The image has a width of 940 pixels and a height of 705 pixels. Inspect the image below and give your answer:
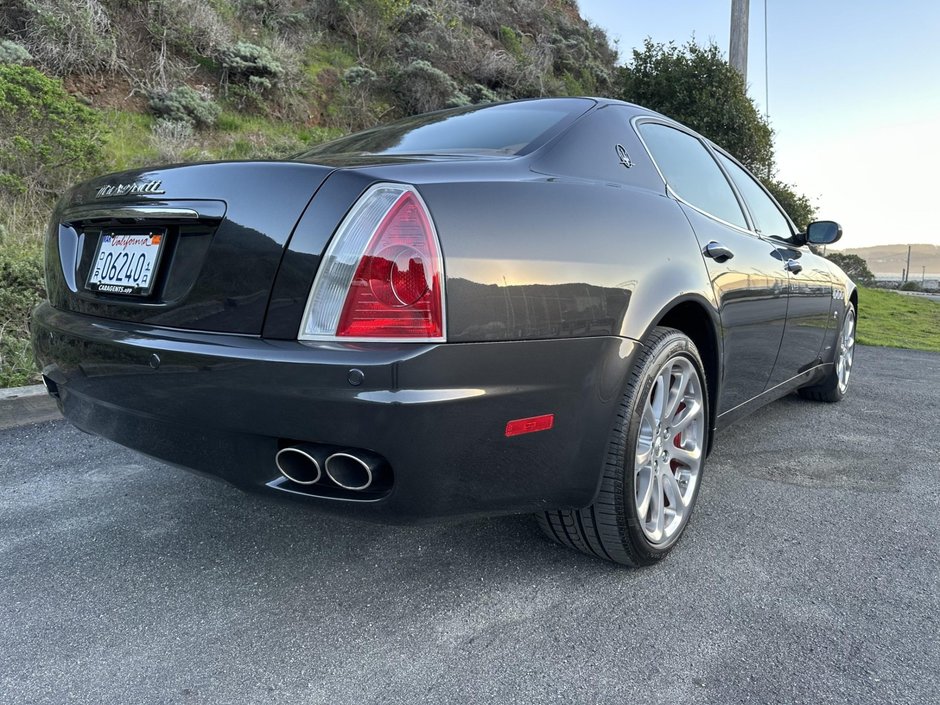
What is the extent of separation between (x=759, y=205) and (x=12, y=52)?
8.13m

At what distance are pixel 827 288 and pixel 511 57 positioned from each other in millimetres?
12564

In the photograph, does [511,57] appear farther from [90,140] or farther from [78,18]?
[90,140]

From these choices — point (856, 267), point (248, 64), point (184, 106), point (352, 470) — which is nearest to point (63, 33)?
point (184, 106)

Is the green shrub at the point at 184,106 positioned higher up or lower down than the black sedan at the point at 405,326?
higher up

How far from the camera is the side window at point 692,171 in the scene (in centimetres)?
258

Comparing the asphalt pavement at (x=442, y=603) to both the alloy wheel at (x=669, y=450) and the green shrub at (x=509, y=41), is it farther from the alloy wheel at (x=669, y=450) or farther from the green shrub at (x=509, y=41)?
the green shrub at (x=509, y=41)

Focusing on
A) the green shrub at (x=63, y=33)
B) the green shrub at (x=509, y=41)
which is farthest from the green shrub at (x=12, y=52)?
the green shrub at (x=509, y=41)

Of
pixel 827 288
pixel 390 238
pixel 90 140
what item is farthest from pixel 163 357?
pixel 90 140

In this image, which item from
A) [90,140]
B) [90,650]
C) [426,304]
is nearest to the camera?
[426,304]

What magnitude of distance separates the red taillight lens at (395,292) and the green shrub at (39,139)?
6.10 metres

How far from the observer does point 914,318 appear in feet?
41.0

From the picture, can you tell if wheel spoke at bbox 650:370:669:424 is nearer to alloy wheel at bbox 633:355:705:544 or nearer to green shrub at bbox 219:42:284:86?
alloy wheel at bbox 633:355:705:544

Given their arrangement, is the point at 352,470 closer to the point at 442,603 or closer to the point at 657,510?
the point at 442,603

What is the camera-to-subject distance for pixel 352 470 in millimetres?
1614
